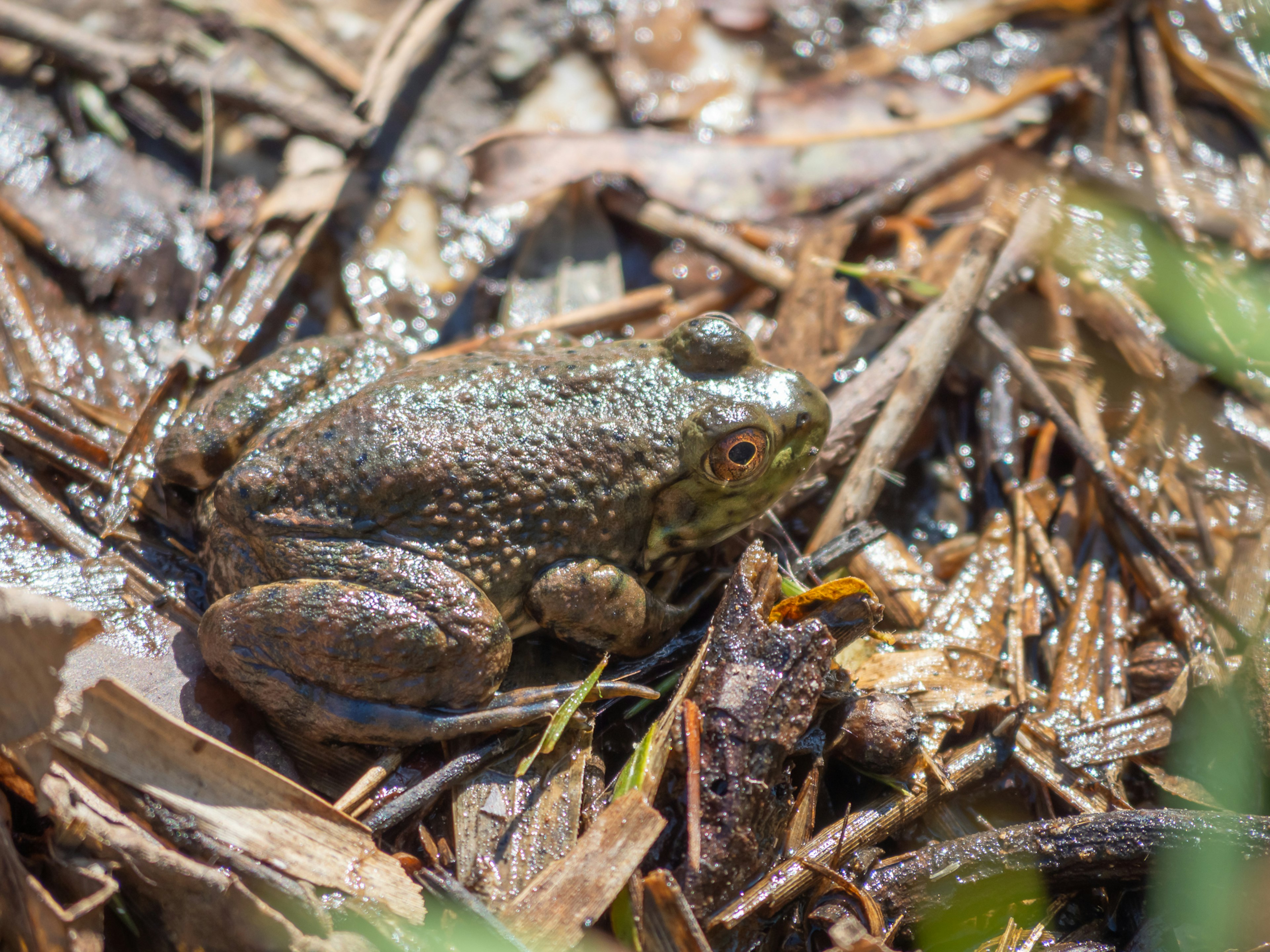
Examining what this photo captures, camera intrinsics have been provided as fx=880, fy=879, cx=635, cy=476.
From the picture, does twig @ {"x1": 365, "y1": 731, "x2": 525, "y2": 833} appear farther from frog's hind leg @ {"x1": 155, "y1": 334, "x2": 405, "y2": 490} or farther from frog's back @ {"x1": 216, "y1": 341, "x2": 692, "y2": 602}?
frog's hind leg @ {"x1": 155, "y1": 334, "x2": 405, "y2": 490}

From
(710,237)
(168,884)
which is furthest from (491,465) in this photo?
(710,237)

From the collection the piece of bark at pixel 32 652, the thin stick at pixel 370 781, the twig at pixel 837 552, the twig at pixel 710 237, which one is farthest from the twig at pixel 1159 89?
the piece of bark at pixel 32 652

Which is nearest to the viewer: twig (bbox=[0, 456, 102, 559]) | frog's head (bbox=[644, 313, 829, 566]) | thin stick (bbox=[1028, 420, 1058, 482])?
frog's head (bbox=[644, 313, 829, 566])

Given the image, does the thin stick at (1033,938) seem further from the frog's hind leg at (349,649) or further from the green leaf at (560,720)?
the frog's hind leg at (349,649)

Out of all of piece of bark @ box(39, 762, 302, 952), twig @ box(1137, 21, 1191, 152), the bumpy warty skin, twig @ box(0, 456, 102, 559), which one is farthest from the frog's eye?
twig @ box(1137, 21, 1191, 152)

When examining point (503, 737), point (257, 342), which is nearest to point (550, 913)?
point (503, 737)
